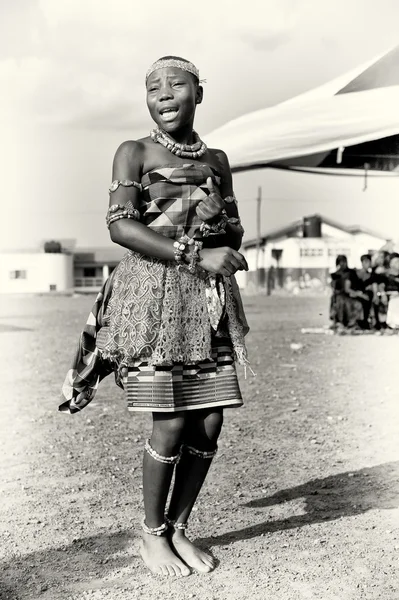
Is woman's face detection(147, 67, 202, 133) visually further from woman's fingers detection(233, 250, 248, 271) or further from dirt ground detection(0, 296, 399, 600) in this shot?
dirt ground detection(0, 296, 399, 600)

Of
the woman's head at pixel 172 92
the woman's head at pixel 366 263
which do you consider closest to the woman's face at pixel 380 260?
the woman's head at pixel 366 263

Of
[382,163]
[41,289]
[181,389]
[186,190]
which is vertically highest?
[382,163]

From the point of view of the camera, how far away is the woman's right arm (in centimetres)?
267

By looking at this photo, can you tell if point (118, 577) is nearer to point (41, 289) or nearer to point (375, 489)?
point (375, 489)

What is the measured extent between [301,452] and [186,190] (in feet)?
7.91

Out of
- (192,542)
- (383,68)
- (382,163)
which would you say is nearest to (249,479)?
(192,542)

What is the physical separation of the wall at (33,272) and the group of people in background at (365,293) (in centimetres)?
3691

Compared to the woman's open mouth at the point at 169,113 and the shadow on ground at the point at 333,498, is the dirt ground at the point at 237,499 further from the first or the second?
the woman's open mouth at the point at 169,113

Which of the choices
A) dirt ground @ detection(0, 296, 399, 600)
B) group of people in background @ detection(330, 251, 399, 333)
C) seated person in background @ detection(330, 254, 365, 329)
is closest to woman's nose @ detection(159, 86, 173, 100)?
dirt ground @ detection(0, 296, 399, 600)

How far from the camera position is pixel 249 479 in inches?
162

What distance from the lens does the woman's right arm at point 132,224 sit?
267 cm

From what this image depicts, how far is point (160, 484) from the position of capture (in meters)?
2.85

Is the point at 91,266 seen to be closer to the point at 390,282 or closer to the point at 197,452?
the point at 390,282

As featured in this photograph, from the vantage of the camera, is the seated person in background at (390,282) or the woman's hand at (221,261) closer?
the woman's hand at (221,261)
